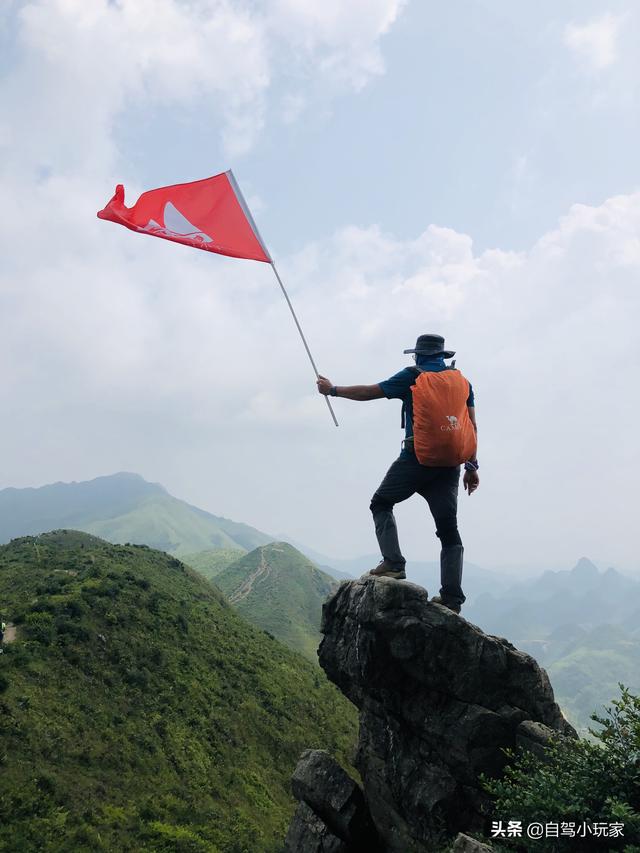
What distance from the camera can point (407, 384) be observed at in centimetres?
973

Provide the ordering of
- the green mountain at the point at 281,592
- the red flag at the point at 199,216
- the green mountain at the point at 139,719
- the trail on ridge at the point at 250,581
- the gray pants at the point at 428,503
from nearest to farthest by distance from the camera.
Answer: the gray pants at the point at 428,503 < the red flag at the point at 199,216 < the green mountain at the point at 139,719 < the green mountain at the point at 281,592 < the trail on ridge at the point at 250,581

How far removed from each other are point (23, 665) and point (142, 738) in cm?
739

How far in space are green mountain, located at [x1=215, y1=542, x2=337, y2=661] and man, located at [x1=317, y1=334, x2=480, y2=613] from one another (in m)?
63.5

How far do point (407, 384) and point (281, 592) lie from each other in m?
104

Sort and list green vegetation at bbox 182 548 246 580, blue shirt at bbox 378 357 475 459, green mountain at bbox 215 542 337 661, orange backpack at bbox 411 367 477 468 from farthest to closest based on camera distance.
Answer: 1. green vegetation at bbox 182 548 246 580
2. green mountain at bbox 215 542 337 661
3. blue shirt at bbox 378 357 475 459
4. orange backpack at bbox 411 367 477 468

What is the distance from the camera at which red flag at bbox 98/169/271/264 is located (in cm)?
1300

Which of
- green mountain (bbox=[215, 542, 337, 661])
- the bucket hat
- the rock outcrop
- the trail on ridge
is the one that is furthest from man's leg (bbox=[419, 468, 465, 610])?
the trail on ridge

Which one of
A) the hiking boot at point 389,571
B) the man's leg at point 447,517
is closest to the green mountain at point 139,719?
the hiking boot at point 389,571

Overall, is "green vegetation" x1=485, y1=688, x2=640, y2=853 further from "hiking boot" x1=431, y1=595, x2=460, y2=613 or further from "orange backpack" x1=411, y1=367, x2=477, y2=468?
"orange backpack" x1=411, y1=367, x2=477, y2=468

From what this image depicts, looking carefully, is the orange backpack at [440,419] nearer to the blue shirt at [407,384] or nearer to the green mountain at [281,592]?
the blue shirt at [407,384]

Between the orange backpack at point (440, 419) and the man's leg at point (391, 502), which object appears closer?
the orange backpack at point (440, 419)

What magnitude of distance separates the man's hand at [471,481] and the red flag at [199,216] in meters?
7.67

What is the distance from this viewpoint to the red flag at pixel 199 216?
13.0 meters

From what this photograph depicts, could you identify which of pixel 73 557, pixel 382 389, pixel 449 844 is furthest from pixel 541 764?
pixel 73 557
